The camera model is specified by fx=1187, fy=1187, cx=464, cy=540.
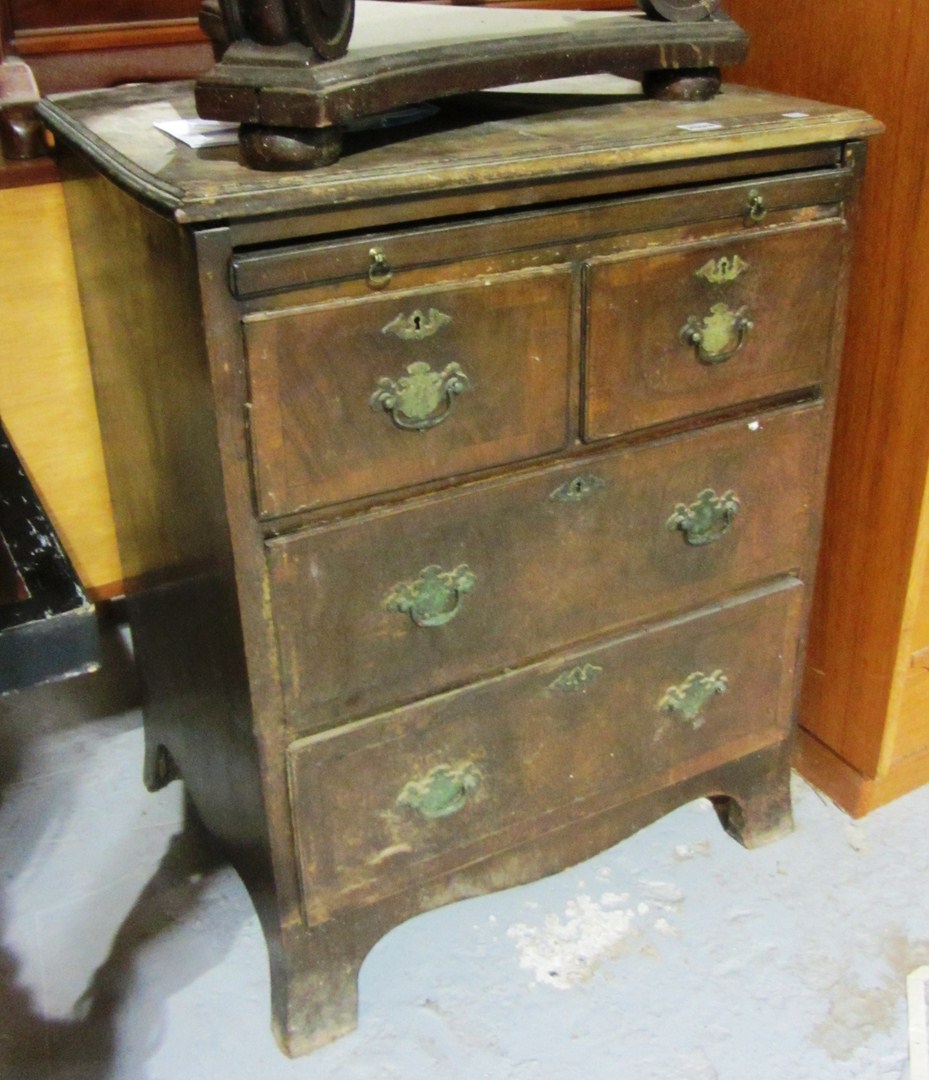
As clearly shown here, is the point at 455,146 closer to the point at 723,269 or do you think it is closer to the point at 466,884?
the point at 723,269

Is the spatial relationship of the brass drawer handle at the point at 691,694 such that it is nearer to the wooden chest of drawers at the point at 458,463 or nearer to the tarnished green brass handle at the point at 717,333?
the wooden chest of drawers at the point at 458,463

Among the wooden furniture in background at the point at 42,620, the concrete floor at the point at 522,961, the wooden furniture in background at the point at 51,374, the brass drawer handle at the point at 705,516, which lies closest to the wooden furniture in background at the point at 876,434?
the concrete floor at the point at 522,961

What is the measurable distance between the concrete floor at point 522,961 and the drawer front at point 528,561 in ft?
A: 1.37

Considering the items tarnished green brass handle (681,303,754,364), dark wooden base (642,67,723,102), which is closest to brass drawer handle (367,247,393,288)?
tarnished green brass handle (681,303,754,364)

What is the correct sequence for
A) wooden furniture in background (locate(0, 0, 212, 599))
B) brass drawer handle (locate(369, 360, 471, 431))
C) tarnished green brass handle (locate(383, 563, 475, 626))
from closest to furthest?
1. brass drawer handle (locate(369, 360, 471, 431))
2. tarnished green brass handle (locate(383, 563, 475, 626))
3. wooden furniture in background (locate(0, 0, 212, 599))

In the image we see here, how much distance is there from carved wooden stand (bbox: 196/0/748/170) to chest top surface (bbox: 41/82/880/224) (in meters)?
0.04

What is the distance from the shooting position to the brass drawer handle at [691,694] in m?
1.44

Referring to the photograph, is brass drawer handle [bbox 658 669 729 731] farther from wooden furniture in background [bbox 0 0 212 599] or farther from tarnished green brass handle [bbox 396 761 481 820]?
wooden furniture in background [bbox 0 0 212 599]

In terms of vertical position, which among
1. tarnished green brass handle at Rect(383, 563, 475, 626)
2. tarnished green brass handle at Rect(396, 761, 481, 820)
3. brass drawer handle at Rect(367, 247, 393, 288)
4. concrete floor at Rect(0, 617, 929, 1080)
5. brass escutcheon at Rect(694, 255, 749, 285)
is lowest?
concrete floor at Rect(0, 617, 929, 1080)

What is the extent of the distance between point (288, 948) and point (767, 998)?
57 cm

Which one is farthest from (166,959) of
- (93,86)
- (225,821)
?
(93,86)

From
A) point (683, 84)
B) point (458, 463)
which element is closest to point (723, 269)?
point (683, 84)

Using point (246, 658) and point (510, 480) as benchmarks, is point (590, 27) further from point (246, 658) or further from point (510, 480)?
point (246, 658)

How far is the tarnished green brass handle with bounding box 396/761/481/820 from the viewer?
51.1 inches
